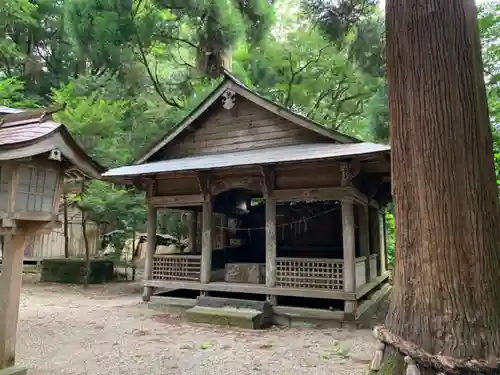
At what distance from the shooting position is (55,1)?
67.3 ft

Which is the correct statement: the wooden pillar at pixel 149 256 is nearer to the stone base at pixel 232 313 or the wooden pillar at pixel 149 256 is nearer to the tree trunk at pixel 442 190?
the stone base at pixel 232 313

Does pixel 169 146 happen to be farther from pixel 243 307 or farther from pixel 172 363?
pixel 172 363

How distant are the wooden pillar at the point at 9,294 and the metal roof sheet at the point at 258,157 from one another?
343 centimetres

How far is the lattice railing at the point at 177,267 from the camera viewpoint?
9.98 meters

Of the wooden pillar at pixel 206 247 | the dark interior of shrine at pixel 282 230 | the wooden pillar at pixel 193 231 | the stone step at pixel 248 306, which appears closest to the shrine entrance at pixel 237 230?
the dark interior of shrine at pixel 282 230

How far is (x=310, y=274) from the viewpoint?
8.59 meters

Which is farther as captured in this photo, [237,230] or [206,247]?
[237,230]

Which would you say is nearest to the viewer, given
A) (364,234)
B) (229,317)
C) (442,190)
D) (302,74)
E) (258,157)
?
(442,190)

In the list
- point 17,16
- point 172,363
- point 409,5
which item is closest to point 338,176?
point 172,363

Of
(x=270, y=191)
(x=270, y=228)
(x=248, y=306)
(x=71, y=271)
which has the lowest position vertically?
(x=248, y=306)

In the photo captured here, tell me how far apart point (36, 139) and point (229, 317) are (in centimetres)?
528

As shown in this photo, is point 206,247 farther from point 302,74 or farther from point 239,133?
point 302,74

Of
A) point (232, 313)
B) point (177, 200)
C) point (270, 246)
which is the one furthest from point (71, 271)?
point (270, 246)

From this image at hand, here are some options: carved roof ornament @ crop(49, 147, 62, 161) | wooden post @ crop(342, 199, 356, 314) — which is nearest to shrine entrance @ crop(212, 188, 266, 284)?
wooden post @ crop(342, 199, 356, 314)
